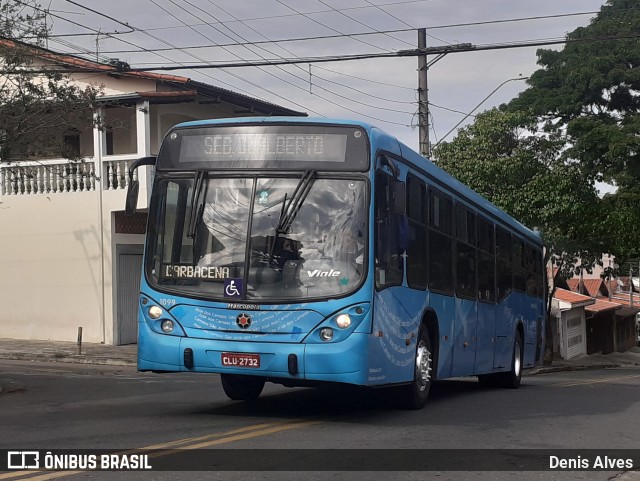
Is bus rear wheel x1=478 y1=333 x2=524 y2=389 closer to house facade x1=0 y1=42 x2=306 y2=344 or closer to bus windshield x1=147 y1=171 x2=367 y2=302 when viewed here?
bus windshield x1=147 y1=171 x2=367 y2=302

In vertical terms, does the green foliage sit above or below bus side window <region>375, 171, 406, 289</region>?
above

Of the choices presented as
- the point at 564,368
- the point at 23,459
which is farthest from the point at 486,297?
the point at 564,368

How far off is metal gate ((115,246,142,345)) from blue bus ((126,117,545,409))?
16.2 metres

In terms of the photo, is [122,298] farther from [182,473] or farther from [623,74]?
[623,74]

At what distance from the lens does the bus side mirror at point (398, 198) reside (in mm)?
10578

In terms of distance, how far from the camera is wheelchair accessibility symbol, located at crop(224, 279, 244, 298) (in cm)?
1018

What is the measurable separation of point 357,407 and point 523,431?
8.34 ft

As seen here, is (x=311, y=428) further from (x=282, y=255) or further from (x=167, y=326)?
(x=167, y=326)

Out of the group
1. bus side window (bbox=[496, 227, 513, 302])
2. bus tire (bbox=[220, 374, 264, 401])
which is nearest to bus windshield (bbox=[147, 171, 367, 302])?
bus tire (bbox=[220, 374, 264, 401])

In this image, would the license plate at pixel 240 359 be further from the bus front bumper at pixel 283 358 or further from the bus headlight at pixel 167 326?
the bus headlight at pixel 167 326

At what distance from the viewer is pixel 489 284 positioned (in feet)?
54.0

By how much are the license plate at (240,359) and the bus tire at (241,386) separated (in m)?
2.31

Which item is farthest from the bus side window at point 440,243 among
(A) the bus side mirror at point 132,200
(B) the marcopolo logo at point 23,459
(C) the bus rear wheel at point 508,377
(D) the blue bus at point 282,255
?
(C) the bus rear wheel at point 508,377

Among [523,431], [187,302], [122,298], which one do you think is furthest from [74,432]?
[122,298]
